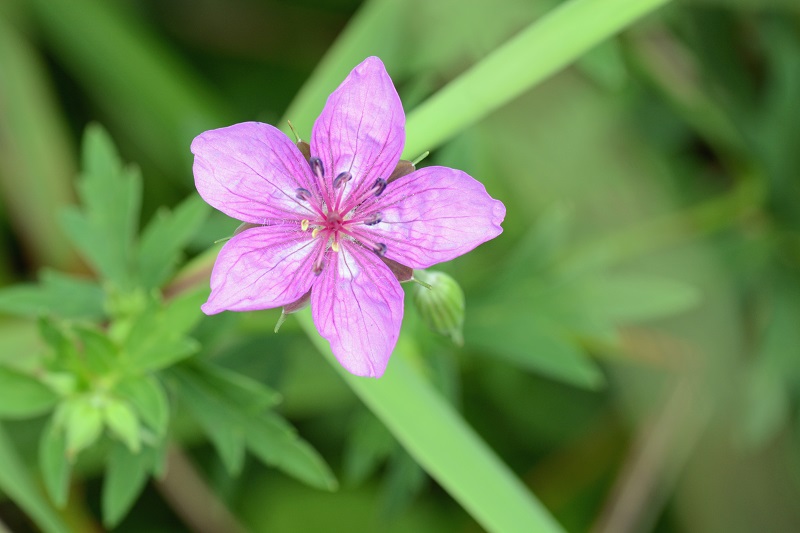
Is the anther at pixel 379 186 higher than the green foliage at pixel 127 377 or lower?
higher

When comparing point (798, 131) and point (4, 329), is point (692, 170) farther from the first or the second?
point (4, 329)

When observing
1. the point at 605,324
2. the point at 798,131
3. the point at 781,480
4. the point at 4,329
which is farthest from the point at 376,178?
the point at 781,480

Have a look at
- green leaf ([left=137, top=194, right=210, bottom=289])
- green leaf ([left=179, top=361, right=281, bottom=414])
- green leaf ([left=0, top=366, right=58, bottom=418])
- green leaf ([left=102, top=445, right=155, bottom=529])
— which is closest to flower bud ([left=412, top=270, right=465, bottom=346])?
green leaf ([left=179, top=361, right=281, bottom=414])

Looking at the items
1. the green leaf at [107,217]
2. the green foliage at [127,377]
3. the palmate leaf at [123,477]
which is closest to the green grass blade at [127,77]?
the green leaf at [107,217]

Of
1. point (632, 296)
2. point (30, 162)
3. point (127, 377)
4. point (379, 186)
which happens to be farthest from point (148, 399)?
point (30, 162)

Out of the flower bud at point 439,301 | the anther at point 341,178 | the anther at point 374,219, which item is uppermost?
the anther at point 341,178

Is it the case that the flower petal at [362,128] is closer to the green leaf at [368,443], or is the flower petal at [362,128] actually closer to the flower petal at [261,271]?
the flower petal at [261,271]

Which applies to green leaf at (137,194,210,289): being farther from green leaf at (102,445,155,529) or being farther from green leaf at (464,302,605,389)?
green leaf at (464,302,605,389)
